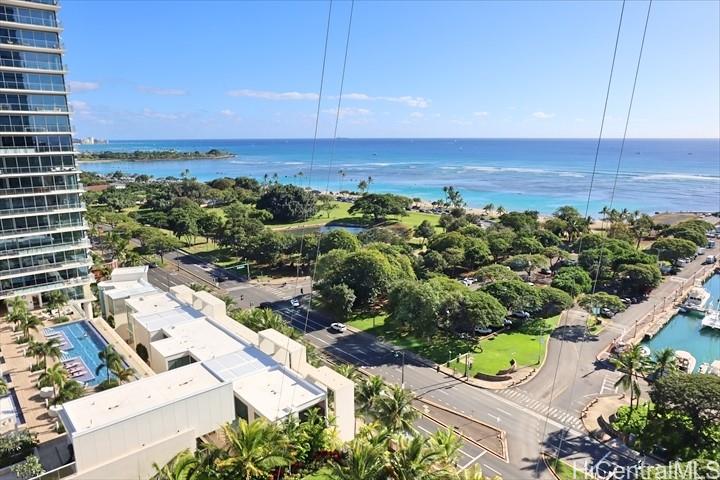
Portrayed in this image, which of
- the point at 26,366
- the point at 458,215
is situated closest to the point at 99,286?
the point at 26,366

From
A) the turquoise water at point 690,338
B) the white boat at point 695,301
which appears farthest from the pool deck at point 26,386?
the white boat at point 695,301

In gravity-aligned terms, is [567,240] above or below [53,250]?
below

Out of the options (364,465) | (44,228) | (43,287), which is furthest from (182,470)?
(44,228)

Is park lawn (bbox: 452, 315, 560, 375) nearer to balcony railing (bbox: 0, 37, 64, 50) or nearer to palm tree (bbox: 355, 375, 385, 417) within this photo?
palm tree (bbox: 355, 375, 385, 417)

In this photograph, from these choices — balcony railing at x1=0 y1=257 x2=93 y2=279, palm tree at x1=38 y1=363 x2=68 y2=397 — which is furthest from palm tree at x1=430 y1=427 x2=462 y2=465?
balcony railing at x1=0 y1=257 x2=93 y2=279

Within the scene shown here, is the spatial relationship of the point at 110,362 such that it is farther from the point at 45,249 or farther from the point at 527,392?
the point at 527,392

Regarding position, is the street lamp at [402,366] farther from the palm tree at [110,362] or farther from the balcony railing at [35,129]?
the balcony railing at [35,129]

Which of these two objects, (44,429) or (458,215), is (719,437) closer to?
(44,429)
